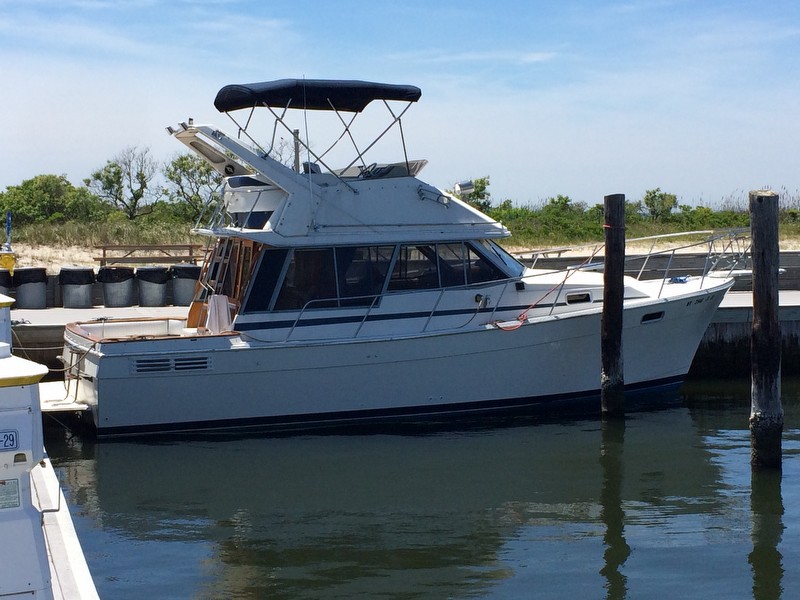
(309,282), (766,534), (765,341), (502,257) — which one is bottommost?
(766,534)

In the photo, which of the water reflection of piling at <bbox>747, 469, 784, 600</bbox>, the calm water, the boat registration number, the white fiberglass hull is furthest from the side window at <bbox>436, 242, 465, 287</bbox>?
the boat registration number

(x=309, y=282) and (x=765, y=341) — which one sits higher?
(x=309, y=282)

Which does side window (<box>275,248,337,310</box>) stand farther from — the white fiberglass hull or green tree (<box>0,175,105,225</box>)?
green tree (<box>0,175,105,225</box>)

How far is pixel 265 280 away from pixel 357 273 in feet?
3.79

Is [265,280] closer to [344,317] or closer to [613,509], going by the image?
[344,317]

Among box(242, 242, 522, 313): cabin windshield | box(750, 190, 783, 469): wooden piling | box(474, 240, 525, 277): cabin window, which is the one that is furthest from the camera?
box(474, 240, 525, 277): cabin window

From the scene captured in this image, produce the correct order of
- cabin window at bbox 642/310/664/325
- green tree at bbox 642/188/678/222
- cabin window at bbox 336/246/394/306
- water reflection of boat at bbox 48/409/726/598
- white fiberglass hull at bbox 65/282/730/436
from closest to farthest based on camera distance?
1. water reflection of boat at bbox 48/409/726/598
2. white fiberglass hull at bbox 65/282/730/436
3. cabin window at bbox 336/246/394/306
4. cabin window at bbox 642/310/664/325
5. green tree at bbox 642/188/678/222

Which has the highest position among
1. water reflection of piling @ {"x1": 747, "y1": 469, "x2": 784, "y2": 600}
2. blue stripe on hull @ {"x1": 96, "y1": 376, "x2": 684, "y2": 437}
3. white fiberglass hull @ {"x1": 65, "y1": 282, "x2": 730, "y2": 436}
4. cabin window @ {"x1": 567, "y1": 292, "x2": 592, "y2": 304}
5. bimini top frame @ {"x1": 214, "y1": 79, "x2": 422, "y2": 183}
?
bimini top frame @ {"x1": 214, "y1": 79, "x2": 422, "y2": 183}

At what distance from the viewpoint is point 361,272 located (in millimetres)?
12586

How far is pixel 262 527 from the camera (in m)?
→ 9.23

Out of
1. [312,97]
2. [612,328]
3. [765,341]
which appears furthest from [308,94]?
[765,341]

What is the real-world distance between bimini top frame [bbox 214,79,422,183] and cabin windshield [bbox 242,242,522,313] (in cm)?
119

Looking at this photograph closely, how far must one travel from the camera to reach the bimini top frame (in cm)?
1222

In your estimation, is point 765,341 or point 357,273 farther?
point 357,273
